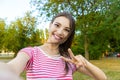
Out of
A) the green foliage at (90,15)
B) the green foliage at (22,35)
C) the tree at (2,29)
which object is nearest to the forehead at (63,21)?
the green foliage at (90,15)

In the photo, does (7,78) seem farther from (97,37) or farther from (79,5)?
(97,37)

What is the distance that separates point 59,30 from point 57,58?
0.57 ft

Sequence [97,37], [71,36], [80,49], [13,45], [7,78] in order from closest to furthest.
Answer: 1. [7,78]
2. [71,36]
3. [97,37]
4. [80,49]
5. [13,45]

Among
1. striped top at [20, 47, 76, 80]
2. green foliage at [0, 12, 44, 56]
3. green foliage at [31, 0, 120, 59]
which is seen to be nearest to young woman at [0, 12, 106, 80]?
striped top at [20, 47, 76, 80]

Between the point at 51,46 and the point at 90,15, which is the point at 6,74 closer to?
the point at 51,46

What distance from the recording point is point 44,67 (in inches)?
66.7

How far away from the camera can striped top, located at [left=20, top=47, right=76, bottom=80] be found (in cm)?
165

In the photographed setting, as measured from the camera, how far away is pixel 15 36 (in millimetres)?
45500

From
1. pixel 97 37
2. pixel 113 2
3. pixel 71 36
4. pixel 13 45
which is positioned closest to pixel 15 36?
pixel 13 45

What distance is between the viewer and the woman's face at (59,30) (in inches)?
67.3

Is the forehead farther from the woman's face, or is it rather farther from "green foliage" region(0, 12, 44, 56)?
"green foliage" region(0, 12, 44, 56)

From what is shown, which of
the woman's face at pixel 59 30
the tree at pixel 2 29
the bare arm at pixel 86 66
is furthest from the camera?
the tree at pixel 2 29

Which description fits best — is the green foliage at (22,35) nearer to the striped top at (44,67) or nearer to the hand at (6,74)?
the striped top at (44,67)

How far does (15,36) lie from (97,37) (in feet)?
49.0
